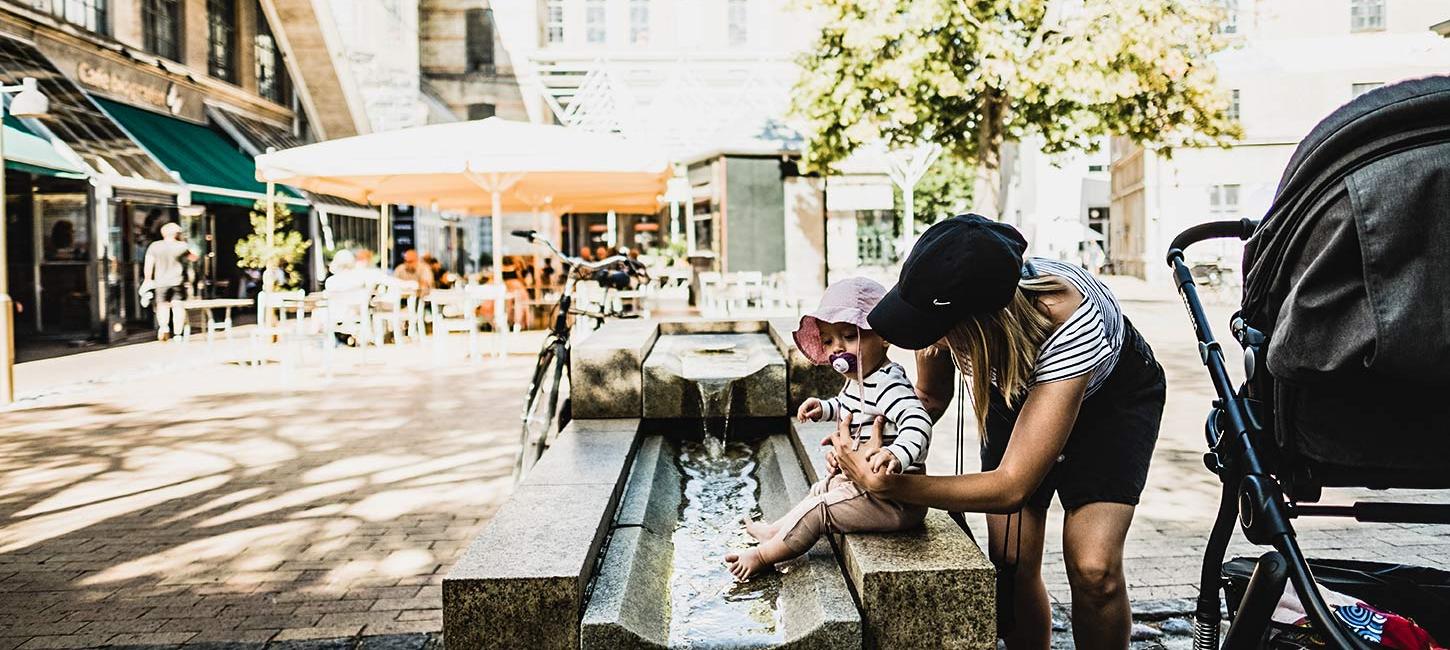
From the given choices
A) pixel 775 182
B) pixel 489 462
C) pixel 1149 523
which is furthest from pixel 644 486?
pixel 775 182

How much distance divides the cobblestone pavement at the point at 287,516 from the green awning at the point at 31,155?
4817mm

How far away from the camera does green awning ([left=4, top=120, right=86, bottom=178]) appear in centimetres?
1472

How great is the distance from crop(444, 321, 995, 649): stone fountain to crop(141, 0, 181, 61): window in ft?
68.0

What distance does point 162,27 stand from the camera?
23.2 meters

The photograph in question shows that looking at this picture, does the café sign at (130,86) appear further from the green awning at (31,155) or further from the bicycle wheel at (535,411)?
the bicycle wheel at (535,411)

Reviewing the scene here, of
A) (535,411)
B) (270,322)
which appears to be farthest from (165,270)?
(535,411)

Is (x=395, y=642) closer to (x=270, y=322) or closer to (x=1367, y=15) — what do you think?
(x=270, y=322)

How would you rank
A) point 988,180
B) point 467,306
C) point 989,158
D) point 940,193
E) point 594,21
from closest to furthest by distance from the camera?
1. point 467,306
2. point 989,158
3. point 988,180
4. point 594,21
5. point 940,193

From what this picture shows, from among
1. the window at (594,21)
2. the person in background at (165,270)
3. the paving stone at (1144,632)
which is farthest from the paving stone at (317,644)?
the window at (594,21)

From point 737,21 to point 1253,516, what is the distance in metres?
39.9

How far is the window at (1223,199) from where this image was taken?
4591 centimetres

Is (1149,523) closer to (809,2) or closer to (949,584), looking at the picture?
(949,584)

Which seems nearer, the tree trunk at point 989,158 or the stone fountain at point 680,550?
the stone fountain at point 680,550

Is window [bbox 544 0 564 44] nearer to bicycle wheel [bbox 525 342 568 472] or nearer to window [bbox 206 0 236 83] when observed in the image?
window [bbox 206 0 236 83]
